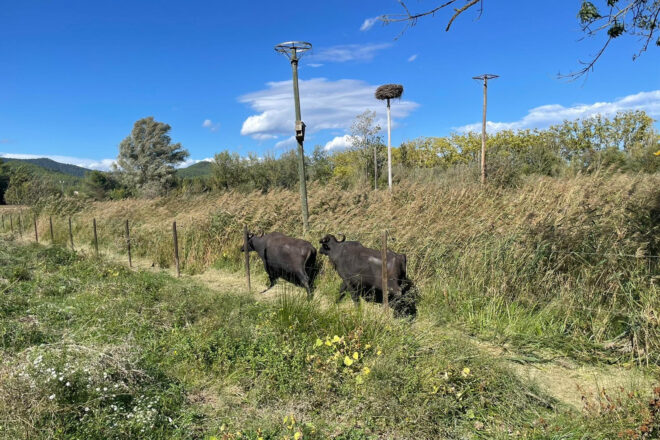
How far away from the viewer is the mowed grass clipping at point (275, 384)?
3125 mm

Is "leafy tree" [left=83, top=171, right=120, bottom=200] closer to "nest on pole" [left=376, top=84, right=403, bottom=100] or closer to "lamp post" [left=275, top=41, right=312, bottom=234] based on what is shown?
"nest on pole" [left=376, top=84, right=403, bottom=100]

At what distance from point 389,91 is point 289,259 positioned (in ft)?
69.2

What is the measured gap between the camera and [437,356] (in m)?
4.04

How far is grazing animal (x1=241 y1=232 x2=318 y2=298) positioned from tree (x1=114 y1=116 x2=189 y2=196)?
42.9 m

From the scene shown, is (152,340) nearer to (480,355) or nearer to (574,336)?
(480,355)

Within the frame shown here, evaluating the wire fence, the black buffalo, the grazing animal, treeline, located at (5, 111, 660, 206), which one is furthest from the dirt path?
→ treeline, located at (5, 111, 660, 206)

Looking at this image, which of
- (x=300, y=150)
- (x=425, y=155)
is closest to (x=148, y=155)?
(x=425, y=155)

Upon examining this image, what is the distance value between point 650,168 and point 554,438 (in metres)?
16.5

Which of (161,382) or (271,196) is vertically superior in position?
(271,196)

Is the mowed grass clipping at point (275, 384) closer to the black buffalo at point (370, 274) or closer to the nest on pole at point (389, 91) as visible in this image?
the black buffalo at point (370, 274)

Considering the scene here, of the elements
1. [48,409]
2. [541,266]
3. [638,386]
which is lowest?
[638,386]

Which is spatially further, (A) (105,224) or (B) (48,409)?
(A) (105,224)

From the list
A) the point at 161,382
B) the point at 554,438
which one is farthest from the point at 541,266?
the point at 161,382

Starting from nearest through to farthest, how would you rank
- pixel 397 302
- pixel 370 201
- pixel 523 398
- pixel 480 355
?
pixel 523 398
pixel 480 355
pixel 397 302
pixel 370 201
